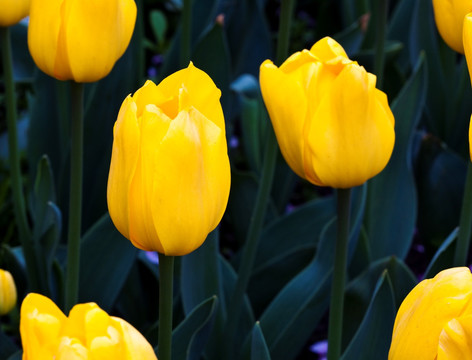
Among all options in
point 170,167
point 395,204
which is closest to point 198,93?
point 170,167

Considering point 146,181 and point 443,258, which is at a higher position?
point 146,181

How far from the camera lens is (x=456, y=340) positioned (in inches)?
24.4

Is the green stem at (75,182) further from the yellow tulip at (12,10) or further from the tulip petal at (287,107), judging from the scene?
the tulip petal at (287,107)

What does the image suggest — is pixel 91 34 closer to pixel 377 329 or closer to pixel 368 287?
pixel 377 329

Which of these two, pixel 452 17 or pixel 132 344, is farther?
pixel 452 17

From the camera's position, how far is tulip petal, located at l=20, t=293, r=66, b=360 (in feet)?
2.05

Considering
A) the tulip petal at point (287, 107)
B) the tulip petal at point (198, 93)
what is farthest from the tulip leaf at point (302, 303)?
the tulip petal at point (198, 93)

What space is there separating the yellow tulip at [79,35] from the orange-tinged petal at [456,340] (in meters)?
0.61

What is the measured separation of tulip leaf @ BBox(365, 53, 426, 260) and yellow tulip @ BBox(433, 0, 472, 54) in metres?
0.60

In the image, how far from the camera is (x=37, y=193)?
1608 mm

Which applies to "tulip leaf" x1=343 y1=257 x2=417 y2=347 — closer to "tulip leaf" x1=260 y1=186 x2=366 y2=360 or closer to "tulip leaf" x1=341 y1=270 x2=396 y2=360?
"tulip leaf" x1=260 y1=186 x2=366 y2=360

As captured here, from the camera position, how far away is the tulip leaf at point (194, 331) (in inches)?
46.4

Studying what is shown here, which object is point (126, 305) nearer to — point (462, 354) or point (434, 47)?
point (434, 47)

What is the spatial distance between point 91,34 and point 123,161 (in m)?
0.33
